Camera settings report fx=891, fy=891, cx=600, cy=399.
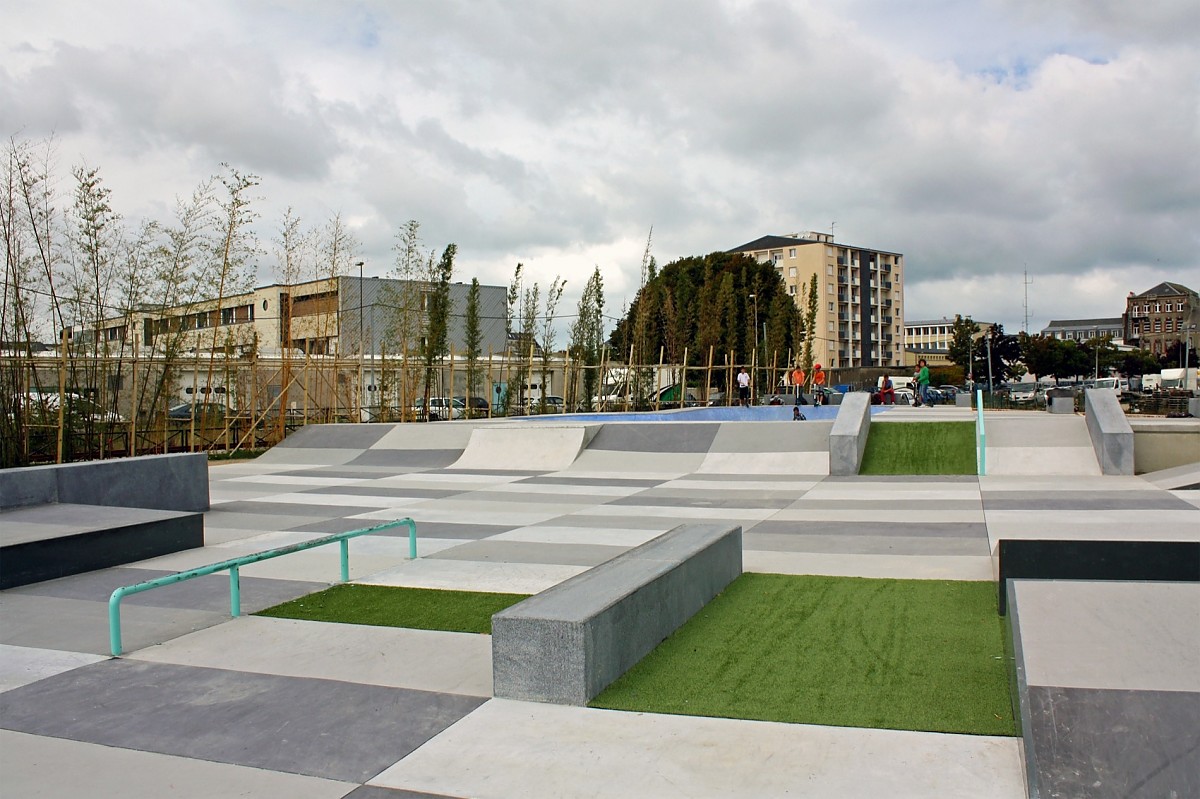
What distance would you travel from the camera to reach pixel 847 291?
103688 mm

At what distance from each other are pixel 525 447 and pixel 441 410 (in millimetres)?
9646

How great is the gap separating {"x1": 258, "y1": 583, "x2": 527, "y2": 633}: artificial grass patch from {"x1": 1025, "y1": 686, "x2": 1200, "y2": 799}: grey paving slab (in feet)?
11.7

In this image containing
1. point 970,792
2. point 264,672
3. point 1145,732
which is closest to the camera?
point 1145,732

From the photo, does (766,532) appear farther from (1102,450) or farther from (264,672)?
(1102,450)

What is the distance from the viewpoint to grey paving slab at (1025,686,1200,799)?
304 centimetres

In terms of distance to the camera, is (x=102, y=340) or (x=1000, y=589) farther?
(x=102, y=340)

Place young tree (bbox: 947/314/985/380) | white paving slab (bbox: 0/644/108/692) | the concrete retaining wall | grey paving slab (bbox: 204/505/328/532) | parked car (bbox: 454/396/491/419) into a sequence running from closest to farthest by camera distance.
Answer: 1. white paving slab (bbox: 0/644/108/692)
2. the concrete retaining wall
3. grey paving slab (bbox: 204/505/328/532)
4. parked car (bbox: 454/396/491/419)
5. young tree (bbox: 947/314/985/380)

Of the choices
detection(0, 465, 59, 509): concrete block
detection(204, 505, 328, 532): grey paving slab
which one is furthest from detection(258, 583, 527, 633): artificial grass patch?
detection(0, 465, 59, 509): concrete block

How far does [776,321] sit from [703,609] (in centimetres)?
4528

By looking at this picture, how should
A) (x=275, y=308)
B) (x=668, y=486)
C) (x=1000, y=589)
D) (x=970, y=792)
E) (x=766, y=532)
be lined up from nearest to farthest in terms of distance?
1. (x=970, y=792)
2. (x=1000, y=589)
3. (x=766, y=532)
4. (x=668, y=486)
5. (x=275, y=308)

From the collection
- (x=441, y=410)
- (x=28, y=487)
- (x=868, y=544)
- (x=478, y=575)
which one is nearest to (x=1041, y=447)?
(x=868, y=544)

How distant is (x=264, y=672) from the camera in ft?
16.8

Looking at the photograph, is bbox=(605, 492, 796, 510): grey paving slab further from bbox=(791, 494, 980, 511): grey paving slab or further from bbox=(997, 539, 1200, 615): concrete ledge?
bbox=(997, 539, 1200, 615): concrete ledge

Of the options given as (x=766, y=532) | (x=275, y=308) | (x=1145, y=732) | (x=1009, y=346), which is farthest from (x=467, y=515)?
(x=1009, y=346)
